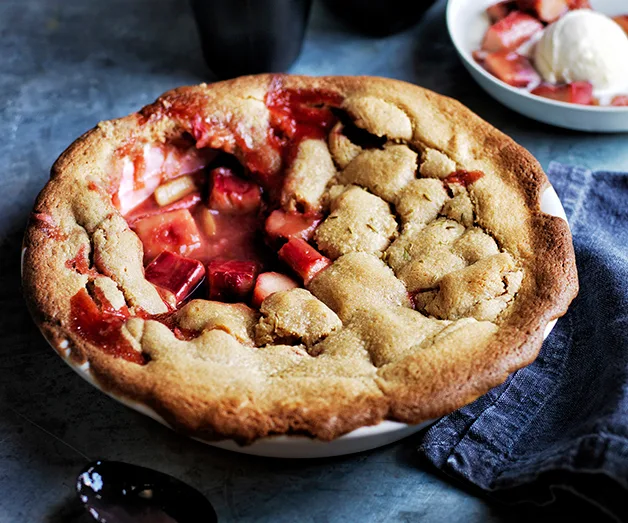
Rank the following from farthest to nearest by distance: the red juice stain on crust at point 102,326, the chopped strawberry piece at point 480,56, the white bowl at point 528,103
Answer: the chopped strawberry piece at point 480,56
the white bowl at point 528,103
the red juice stain on crust at point 102,326

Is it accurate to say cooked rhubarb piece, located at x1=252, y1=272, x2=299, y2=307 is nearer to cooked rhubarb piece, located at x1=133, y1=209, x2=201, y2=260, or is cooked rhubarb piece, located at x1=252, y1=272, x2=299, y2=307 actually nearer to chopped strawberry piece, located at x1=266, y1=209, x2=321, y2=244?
chopped strawberry piece, located at x1=266, y1=209, x2=321, y2=244

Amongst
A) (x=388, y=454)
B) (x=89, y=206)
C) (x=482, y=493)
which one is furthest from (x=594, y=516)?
(x=89, y=206)

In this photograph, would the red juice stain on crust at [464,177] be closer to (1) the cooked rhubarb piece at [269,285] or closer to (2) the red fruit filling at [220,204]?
(2) the red fruit filling at [220,204]

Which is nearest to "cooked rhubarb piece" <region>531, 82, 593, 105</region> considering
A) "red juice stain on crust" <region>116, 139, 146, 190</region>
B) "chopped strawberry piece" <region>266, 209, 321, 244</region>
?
"chopped strawberry piece" <region>266, 209, 321, 244</region>

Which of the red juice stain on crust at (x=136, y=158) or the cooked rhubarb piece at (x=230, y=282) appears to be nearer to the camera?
the cooked rhubarb piece at (x=230, y=282)

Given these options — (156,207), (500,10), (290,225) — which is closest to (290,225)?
(290,225)

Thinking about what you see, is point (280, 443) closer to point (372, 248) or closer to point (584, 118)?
point (372, 248)

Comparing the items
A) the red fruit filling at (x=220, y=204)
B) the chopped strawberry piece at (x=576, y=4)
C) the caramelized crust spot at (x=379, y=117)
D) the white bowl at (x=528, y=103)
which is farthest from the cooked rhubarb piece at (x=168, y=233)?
the chopped strawberry piece at (x=576, y=4)
